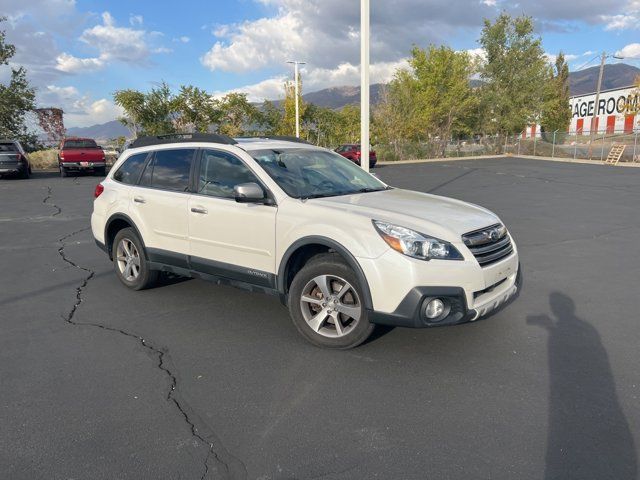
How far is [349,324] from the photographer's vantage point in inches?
161

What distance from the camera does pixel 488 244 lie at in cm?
403

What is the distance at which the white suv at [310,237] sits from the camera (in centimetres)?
368

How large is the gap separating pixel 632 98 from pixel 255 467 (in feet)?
136

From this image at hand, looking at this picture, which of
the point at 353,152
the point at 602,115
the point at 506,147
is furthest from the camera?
the point at 602,115

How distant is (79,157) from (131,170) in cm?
1926

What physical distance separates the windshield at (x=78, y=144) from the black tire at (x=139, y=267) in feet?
65.5

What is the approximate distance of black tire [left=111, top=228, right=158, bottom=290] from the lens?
218 inches

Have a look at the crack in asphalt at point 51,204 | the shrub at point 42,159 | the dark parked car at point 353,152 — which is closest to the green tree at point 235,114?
the dark parked car at point 353,152

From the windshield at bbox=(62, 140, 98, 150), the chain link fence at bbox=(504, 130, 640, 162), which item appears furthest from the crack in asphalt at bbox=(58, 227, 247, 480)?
the chain link fence at bbox=(504, 130, 640, 162)

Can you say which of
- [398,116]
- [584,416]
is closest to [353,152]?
[398,116]

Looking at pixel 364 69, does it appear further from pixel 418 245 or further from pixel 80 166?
pixel 80 166

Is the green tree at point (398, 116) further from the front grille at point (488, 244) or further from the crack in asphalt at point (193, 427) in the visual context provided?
the crack in asphalt at point (193, 427)

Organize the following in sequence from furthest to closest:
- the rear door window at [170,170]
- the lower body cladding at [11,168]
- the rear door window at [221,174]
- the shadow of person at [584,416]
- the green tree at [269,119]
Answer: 1. the green tree at [269,119]
2. the lower body cladding at [11,168]
3. the rear door window at [170,170]
4. the rear door window at [221,174]
5. the shadow of person at [584,416]

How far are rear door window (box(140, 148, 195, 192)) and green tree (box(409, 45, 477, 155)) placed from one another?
3742 cm
